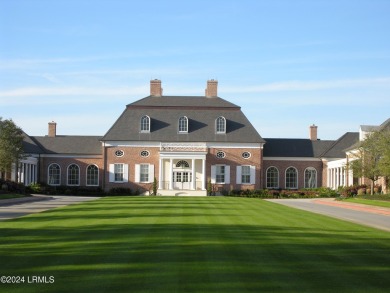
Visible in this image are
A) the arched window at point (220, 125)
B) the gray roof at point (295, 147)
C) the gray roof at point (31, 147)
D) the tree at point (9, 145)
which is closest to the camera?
the tree at point (9, 145)

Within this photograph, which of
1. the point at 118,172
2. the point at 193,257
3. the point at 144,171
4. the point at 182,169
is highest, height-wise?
the point at 182,169

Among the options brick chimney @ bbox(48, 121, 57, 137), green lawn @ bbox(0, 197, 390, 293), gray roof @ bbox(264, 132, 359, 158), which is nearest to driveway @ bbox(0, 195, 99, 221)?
green lawn @ bbox(0, 197, 390, 293)

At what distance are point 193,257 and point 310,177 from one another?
168 ft

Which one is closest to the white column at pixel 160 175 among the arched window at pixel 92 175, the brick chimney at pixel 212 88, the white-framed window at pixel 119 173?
the white-framed window at pixel 119 173

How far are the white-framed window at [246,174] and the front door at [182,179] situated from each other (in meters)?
4.56

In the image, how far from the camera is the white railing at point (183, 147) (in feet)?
188


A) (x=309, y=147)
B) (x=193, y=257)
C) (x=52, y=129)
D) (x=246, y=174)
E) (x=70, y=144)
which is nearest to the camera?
(x=193, y=257)

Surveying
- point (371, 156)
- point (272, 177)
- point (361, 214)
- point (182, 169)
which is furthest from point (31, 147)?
point (361, 214)

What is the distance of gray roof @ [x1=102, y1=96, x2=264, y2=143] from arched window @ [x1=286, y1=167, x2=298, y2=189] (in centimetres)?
567

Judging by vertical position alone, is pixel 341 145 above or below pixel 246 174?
above

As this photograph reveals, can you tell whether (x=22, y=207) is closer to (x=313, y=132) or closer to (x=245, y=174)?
(x=245, y=174)

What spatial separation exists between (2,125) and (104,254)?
39510mm

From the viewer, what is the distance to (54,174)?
2411 inches

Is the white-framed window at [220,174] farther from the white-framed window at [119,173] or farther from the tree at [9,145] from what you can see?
the tree at [9,145]
